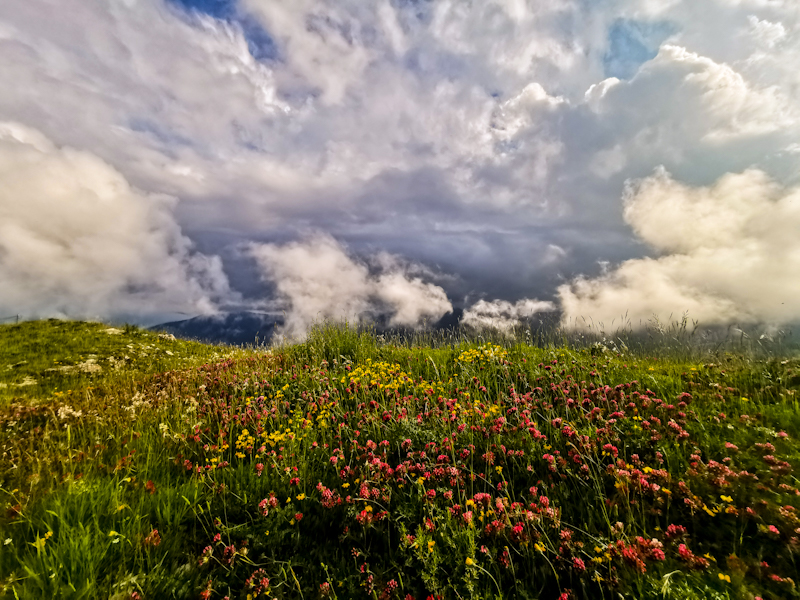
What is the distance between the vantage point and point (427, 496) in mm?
3816

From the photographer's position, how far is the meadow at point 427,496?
3119 mm

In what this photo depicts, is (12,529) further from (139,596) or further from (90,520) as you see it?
(139,596)

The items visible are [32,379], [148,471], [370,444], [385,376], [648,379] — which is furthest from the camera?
[32,379]

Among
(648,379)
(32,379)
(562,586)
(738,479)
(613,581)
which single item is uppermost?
(648,379)

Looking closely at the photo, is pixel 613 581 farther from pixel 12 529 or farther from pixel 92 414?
pixel 92 414

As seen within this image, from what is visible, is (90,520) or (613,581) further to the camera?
(90,520)

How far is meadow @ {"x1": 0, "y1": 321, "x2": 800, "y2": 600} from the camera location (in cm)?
312

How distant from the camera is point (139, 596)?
3027mm

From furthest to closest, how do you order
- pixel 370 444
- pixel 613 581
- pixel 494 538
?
1. pixel 370 444
2. pixel 494 538
3. pixel 613 581

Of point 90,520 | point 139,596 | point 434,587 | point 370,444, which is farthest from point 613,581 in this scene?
point 90,520

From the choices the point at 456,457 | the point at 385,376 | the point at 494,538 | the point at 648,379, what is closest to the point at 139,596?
the point at 494,538

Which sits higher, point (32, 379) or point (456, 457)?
point (456, 457)

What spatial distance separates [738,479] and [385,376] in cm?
546

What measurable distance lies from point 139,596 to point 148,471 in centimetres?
242
